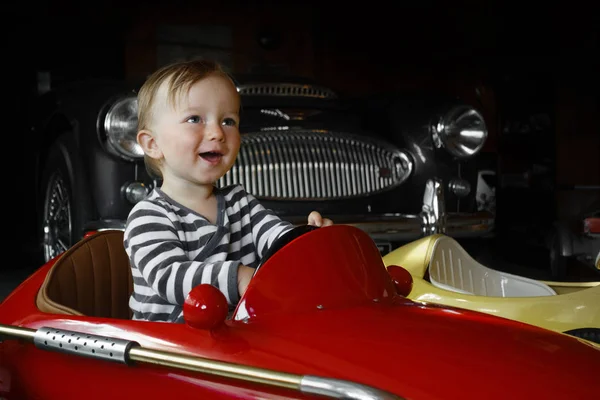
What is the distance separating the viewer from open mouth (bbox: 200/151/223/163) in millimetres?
1240

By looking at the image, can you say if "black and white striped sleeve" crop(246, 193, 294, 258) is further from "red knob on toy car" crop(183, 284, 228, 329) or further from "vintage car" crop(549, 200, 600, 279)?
"vintage car" crop(549, 200, 600, 279)

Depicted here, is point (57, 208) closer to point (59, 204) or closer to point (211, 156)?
point (59, 204)

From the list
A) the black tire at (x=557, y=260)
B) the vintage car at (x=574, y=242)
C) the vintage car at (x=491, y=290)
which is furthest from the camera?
the black tire at (x=557, y=260)

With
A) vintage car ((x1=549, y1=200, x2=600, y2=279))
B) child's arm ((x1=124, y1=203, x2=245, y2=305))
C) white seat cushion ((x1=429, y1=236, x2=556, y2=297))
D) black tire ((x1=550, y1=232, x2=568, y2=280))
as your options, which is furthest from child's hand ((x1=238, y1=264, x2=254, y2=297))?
black tire ((x1=550, y1=232, x2=568, y2=280))

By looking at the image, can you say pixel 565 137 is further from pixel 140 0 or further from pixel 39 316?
pixel 39 316

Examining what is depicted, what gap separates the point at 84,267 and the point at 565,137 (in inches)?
148

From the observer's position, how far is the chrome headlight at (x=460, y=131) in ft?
A: 8.68

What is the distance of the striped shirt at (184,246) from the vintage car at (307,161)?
3.02 ft

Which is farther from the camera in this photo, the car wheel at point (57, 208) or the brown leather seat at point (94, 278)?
the car wheel at point (57, 208)

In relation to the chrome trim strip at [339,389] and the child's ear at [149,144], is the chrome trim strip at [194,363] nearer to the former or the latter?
the chrome trim strip at [339,389]

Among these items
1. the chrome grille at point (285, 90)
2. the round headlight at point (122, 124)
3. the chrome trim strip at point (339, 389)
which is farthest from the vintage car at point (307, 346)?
the chrome grille at point (285, 90)

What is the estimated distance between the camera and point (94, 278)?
4.59 ft

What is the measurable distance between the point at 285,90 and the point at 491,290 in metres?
1.49

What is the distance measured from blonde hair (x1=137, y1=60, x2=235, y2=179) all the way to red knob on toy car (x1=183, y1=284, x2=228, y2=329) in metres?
0.45
